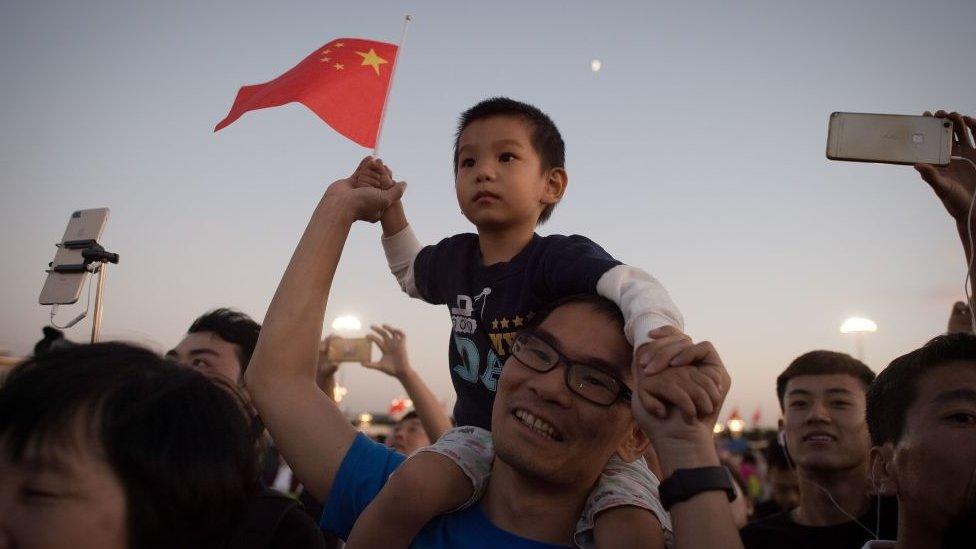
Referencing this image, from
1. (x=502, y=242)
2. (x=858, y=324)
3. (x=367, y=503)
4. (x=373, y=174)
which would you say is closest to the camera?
(x=367, y=503)

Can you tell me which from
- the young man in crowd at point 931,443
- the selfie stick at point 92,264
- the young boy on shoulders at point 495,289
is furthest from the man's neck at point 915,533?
the selfie stick at point 92,264

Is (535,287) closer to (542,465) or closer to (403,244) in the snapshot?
(542,465)

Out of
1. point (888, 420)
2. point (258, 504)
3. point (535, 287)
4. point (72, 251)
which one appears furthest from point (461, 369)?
point (72, 251)

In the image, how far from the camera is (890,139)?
262 cm

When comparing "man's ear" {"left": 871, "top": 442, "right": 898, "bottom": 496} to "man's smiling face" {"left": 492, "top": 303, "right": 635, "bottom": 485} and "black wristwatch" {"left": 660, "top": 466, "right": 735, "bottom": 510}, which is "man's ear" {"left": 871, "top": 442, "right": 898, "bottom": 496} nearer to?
"man's smiling face" {"left": 492, "top": 303, "right": 635, "bottom": 485}

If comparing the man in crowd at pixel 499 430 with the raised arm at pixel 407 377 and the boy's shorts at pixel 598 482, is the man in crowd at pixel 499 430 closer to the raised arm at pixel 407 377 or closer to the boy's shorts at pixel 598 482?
the boy's shorts at pixel 598 482

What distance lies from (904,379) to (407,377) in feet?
11.1

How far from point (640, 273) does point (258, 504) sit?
5.88 ft

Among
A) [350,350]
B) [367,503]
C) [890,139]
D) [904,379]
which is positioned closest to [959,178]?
[890,139]

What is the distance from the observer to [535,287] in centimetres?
244

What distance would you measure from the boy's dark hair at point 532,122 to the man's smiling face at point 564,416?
1.34 metres

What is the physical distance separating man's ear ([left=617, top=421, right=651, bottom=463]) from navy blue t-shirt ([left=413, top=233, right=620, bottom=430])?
1.49 feet

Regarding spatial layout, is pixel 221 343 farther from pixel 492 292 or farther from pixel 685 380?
pixel 685 380

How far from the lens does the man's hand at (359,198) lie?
244 centimetres
